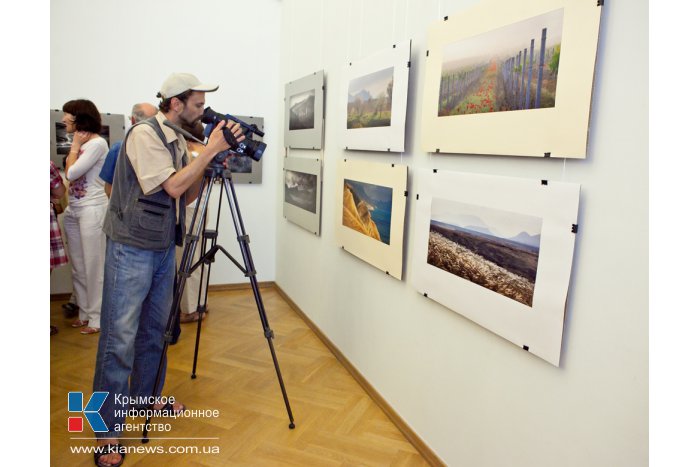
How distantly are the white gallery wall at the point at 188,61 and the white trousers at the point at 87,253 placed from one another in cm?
99

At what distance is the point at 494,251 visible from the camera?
2.05 m

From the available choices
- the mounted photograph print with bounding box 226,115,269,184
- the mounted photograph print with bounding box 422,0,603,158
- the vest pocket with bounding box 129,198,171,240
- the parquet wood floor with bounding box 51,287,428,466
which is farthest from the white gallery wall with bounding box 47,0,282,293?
the mounted photograph print with bounding box 422,0,603,158

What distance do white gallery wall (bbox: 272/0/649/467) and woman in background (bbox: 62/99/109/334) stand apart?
212cm

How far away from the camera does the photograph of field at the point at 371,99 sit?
2967 mm

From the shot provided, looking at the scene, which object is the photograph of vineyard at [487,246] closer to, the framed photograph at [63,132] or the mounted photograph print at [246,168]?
the mounted photograph print at [246,168]

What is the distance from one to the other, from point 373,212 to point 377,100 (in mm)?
736

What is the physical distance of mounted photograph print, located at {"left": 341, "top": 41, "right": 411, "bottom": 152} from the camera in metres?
2.80

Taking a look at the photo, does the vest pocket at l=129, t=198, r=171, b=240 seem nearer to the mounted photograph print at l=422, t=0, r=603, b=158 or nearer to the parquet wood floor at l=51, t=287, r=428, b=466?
the parquet wood floor at l=51, t=287, r=428, b=466

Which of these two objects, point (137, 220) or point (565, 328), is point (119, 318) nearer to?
point (137, 220)

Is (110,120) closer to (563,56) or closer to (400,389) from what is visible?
(400,389)

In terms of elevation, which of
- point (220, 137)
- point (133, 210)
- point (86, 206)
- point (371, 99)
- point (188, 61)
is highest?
point (188, 61)

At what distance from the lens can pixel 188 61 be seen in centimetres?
530

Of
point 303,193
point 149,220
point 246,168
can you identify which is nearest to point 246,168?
point 246,168
